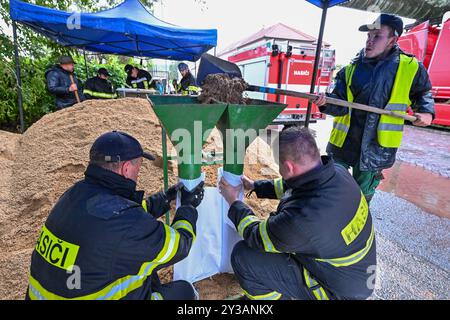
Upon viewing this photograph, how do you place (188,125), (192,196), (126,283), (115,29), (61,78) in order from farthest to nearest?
(61,78)
(115,29)
(192,196)
(188,125)
(126,283)

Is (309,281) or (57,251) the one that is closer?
(57,251)

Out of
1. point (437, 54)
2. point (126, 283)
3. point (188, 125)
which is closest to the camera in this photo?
point (126, 283)

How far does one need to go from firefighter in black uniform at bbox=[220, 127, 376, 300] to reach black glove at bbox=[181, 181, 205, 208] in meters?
0.36

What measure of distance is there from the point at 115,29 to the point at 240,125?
144 inches

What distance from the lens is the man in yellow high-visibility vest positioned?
6.61 feet

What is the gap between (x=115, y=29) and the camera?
4148 mm

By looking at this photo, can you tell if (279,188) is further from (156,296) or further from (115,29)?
(115,29)

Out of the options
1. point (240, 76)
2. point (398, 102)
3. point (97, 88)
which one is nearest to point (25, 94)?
point (97, 88)

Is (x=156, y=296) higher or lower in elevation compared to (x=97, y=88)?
lower

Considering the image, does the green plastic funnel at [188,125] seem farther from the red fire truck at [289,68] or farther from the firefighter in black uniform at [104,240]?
the red fire truck at [289,68]

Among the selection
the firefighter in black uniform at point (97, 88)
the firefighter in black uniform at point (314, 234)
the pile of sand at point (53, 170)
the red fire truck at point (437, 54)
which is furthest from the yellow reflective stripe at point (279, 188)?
the red fire truck at point (437, 54)

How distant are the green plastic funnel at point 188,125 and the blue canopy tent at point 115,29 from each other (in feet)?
11.2

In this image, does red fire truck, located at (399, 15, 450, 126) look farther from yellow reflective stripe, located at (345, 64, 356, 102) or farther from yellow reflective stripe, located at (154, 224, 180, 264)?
yellow reflective stripe, located at (154, 224, 180, 264)

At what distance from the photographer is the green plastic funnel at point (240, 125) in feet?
5.08
